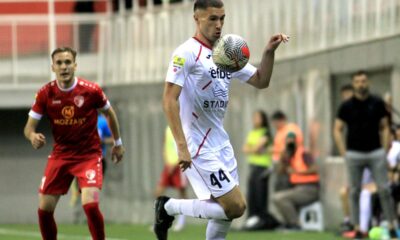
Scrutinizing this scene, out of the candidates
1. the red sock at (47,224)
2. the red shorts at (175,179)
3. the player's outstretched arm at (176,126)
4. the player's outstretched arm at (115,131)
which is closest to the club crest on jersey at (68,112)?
the player's outstretched arm at (115,131)

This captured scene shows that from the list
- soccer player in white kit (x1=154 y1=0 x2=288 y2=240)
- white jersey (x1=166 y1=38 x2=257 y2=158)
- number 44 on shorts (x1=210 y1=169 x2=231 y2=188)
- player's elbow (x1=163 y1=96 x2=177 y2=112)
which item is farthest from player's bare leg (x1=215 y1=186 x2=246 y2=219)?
player's elbow (x1=163 y1=96 x2=177 y2=112)

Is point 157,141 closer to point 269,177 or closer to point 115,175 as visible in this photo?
point 115,175

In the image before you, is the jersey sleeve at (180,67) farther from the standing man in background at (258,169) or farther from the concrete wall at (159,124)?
the standing man in background at (258,169)

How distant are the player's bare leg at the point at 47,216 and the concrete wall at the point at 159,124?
27.0 feet

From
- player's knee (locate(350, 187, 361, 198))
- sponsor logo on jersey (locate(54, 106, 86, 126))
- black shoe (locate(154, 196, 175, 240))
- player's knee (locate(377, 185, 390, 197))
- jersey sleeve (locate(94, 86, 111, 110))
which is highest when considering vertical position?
jersey sleeve (locate(94, 86, 111, 110))

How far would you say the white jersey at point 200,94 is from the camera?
36.0 feet

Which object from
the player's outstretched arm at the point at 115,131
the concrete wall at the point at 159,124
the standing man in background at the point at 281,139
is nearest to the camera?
the player's outstretched arm at the point at 115,131

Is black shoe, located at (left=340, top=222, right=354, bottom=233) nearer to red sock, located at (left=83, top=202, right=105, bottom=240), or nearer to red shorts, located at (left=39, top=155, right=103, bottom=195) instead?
red shorts, located at (left=39, top=155, right=103, bottom=195)

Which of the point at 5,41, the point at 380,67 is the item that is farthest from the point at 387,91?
the point at 5,41

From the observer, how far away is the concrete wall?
71.6ft

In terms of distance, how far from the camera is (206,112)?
11.2 meters

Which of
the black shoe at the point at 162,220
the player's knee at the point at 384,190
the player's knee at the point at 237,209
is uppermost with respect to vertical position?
the player's knee at the point at 237,209

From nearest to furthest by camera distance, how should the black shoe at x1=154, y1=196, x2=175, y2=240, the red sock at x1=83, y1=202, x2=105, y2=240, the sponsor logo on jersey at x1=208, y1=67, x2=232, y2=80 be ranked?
the sponsor logo on jersey at x1=208, y1=67, x2=232, y2=80 < the black shoe at x1=154, y1=196, x2=175, y2=240 < the red sock at x1=83, y1=202, x2=105, y2=240

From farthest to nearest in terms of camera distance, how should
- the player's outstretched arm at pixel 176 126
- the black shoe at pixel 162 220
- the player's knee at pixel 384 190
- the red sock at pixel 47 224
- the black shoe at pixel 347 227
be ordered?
the black shoe at pixel 347 227 < the player's knee at pixel 384 190 < the red sock at pixel 47 224 < the black shoe at pixel 162 220 < the player's outstretched arm at pixel 176 126
